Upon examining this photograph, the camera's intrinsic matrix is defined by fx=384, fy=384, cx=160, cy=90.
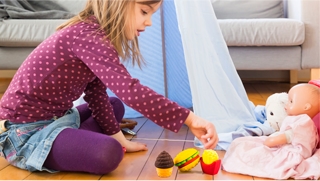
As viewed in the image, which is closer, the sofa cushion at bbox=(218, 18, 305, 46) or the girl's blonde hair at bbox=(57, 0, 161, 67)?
the girl's blonde hair at bbox=(57, 0, 161, 67)

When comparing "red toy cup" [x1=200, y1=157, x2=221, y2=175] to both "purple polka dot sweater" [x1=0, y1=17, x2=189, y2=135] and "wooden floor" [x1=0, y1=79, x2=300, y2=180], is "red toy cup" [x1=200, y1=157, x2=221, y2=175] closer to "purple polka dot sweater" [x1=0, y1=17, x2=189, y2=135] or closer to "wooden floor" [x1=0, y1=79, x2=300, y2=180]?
"wooden floor" [x1=0, y1=79, x2=300, y2=180]

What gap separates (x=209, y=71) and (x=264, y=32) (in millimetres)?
843

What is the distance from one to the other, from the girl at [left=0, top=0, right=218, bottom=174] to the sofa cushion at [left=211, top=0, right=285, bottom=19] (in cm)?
163

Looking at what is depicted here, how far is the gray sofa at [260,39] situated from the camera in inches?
78.4

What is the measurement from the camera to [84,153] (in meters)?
0.88

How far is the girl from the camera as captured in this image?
32.7 inches

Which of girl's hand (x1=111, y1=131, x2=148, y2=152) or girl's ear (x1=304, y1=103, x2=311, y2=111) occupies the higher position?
girl's ear (x1=304, y1=103, x2=311, y2=111)

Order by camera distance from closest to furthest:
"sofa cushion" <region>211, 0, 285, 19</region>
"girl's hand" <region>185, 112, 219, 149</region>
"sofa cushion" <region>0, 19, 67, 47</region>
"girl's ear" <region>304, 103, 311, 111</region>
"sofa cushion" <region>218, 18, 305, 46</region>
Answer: "girl's hand" <region>185, 112, 219, 149</region>, "girl's ear" <region>304, 103, 311, 111</region>, "sofa cushion" <region>218, 18, 305, 46</region>, "sofa cushion" <region>0, 19, 67, 47</region>, "sofa cushion" <region>211, 0, 285, 19</region>

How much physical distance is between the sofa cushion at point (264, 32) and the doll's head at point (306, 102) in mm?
980

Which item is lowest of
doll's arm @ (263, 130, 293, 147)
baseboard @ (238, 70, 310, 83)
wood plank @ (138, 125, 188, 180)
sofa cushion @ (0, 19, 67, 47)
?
baseboard @ (238, 70, 310, 83)

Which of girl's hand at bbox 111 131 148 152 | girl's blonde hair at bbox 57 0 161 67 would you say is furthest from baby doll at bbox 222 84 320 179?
girl's blonde hair at bbox 57 0 161 67

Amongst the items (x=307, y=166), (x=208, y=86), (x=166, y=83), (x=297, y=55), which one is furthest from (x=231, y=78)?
(x=297, y=55)

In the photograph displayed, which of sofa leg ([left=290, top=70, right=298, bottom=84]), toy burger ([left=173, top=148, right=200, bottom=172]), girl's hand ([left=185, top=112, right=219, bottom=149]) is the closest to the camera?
girl's hand ([left=185, top=112, right=219, bottom=149])

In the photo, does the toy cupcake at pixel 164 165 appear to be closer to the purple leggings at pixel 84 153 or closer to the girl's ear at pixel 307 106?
the purple leggings at pixel 84 153
